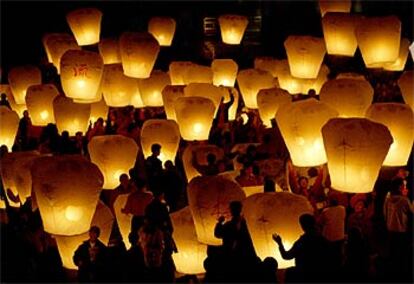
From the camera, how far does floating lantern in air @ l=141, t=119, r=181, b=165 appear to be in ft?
34.6

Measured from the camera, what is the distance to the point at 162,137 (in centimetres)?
1054

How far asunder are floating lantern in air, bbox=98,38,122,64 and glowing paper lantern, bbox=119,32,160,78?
2.17 metres

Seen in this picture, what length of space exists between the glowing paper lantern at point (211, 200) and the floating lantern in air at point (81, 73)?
4825 mm

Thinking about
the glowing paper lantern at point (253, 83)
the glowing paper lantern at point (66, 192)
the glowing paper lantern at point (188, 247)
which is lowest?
the glowing paper lantern at point (188, 247)

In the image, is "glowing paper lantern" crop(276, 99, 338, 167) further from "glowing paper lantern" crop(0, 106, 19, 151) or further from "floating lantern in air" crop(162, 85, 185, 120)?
"glowing paper lantern" crop(0, 106, 19, 151)

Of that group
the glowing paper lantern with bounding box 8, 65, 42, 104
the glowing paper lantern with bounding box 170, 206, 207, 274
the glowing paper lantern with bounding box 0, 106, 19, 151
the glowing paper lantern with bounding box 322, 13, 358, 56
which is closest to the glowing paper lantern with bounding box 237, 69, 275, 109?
the glowing paper lantern with bounding box 322, 13, 358, 56

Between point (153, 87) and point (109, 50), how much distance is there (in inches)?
84.5

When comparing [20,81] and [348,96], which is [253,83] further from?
[20,81]

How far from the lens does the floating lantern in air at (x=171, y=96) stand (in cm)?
1277

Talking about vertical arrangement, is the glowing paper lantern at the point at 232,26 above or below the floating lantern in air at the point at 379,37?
below

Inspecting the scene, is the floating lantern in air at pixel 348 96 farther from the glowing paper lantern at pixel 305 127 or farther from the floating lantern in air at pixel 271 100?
the floating lantern in air at pixel 271 100

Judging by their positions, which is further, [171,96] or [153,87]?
[153,87]

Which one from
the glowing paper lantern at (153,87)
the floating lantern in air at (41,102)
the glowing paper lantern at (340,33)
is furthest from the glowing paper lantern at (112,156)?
the glowing paper lantern at (340,33)

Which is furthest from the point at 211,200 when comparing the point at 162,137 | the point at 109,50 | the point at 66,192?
the point at 109,50
